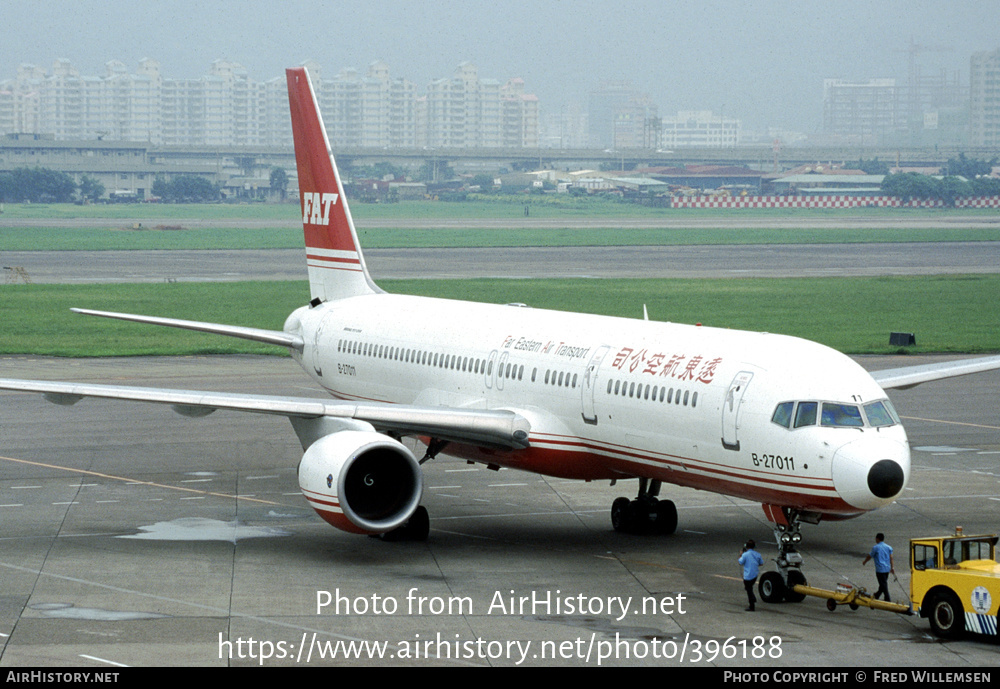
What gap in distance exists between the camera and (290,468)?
133 ft

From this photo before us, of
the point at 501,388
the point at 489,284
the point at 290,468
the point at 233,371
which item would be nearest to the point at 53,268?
the point at 489,284

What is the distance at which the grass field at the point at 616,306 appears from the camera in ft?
222

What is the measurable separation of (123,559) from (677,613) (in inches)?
454

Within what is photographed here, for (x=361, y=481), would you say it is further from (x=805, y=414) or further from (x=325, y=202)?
(x=325, y=202)

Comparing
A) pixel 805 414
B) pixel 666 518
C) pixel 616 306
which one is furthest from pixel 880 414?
pixel 616 306

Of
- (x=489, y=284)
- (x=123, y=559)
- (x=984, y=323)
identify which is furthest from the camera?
(x=489, y=284)

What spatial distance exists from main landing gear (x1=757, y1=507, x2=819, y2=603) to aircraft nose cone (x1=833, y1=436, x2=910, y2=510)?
4.99 ft

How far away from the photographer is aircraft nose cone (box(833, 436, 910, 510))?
25.0 metres

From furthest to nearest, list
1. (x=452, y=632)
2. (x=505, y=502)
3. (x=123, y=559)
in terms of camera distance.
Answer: (x=505, y=502) → (x=123, y=559) → (x=452, y=632)

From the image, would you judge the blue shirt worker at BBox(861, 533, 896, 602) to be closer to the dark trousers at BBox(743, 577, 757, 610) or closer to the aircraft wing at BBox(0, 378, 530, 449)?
the dark trousers at BBox(743, 577, 757, 610)

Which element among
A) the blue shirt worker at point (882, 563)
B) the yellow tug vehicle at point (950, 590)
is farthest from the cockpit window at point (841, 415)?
the yellow tug vehicle at point (950, 590)

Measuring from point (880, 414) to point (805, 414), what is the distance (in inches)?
56.2

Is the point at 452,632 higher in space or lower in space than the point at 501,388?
lower
